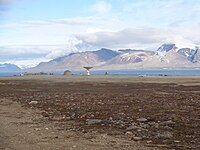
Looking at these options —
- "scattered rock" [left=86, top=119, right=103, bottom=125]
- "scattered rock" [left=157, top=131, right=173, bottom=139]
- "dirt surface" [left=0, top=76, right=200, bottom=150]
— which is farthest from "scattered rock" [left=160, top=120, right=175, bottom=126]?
"scattered rock" [left=86, top=119, right=103, bottom=125]

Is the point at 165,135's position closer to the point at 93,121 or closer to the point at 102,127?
the point at 102,127

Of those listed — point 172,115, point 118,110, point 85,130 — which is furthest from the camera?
point 118,110

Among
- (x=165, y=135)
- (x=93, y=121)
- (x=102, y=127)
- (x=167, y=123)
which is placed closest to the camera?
(x=165, y=135)

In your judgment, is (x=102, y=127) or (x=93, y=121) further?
(x=93, y=121)

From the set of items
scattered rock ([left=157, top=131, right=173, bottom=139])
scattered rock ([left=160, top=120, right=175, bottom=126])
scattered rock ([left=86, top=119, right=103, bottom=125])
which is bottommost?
scattered rock ([left=157, top=131, right=173, bottom=139])

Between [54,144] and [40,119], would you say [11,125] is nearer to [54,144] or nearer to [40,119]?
[40,119]

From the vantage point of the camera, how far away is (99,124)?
55.4ft

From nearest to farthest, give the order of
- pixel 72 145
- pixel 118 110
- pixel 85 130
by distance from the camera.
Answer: pixel 72 145 → pixel 85 130 → pixel 118 110

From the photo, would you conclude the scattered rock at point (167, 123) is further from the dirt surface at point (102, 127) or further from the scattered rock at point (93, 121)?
the scattered rock at point (93, 121)

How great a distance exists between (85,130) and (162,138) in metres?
3.27

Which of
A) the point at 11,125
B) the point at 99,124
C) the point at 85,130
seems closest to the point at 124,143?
the point at 85,130

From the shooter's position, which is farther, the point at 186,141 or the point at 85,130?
the point at 85,130

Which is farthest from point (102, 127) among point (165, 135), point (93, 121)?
point (165, 135)

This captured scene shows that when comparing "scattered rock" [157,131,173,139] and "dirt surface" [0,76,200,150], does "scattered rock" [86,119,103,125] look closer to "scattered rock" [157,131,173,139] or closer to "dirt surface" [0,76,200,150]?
"dirt surface" [0,76,200,150]
